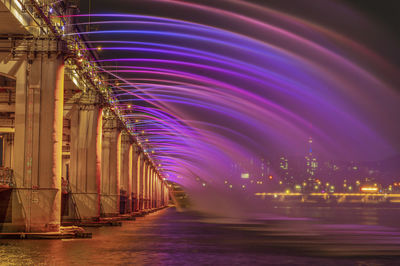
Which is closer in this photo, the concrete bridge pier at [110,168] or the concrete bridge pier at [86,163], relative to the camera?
the concrete bridge pier at [86,163]

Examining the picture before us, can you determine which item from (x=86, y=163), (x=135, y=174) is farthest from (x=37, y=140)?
(x=135, y=174)

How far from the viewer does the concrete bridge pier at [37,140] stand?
3428 cm

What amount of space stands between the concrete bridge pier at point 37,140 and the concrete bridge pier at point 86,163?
1666 cm

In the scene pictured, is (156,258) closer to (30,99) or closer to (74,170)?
(30,99)

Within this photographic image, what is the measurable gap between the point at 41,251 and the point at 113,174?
40.0 metres

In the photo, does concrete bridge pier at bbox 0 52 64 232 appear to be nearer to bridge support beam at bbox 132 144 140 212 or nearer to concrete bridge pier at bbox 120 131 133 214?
concrete bridge pier at bbox 120 131 133 214

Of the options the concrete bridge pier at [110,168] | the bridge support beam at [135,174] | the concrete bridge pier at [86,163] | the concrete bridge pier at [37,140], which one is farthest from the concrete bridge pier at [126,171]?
the concrete bridge pier at [37,140]

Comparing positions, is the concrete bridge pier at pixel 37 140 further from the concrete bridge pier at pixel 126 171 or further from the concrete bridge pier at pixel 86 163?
the concrete bridge pier at pixel 126 171

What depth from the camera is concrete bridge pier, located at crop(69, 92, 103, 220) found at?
2042 inches

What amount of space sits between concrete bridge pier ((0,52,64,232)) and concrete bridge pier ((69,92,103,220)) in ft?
54.6

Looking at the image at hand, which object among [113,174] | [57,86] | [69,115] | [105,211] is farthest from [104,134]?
[57,86]

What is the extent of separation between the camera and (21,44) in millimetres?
34781

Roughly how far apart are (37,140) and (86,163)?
1749 centimetres

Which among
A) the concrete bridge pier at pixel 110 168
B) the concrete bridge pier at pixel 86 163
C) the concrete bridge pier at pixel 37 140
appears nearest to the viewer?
the concrete bridge pier at pixel 37 140
